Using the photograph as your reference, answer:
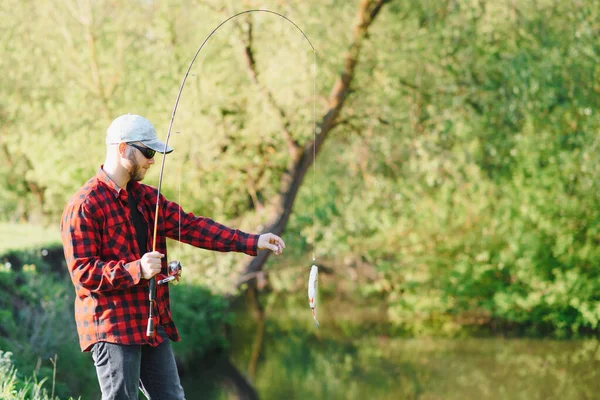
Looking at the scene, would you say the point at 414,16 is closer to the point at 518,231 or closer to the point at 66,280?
the point at 518,231

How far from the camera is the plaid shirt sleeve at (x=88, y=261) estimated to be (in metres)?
3.31

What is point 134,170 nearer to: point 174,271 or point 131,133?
point 131,133

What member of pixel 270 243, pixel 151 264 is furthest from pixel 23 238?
pixel 151 264

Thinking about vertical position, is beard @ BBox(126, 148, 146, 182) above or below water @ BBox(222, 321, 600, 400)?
above

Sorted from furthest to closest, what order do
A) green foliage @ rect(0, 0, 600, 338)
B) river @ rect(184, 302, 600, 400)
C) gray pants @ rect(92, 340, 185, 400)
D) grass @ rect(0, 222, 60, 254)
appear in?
green foliage @ rect(0, 0, 600, 338) < river @ rect(184, 302, 600, 400) < grass @ rect(0, 222, 60, 254) < gray pants @ rect(92, 340, 185, 400)

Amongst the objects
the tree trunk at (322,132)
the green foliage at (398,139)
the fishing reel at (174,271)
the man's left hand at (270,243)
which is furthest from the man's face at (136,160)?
the tree trunk at (322,132)

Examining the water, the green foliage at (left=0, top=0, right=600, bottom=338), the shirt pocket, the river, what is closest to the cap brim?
the shirt pocket

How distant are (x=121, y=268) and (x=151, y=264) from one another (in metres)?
0.14

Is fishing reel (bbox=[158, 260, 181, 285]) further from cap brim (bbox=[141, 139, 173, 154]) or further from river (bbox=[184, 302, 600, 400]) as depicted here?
river (bbox=[184, 302, 600, 400])

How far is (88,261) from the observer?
3338 millimetres

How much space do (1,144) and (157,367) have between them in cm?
1754

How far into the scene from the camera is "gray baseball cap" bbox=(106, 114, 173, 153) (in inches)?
139

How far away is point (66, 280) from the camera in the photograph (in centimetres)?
986

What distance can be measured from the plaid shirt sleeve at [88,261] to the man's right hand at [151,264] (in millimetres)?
31
